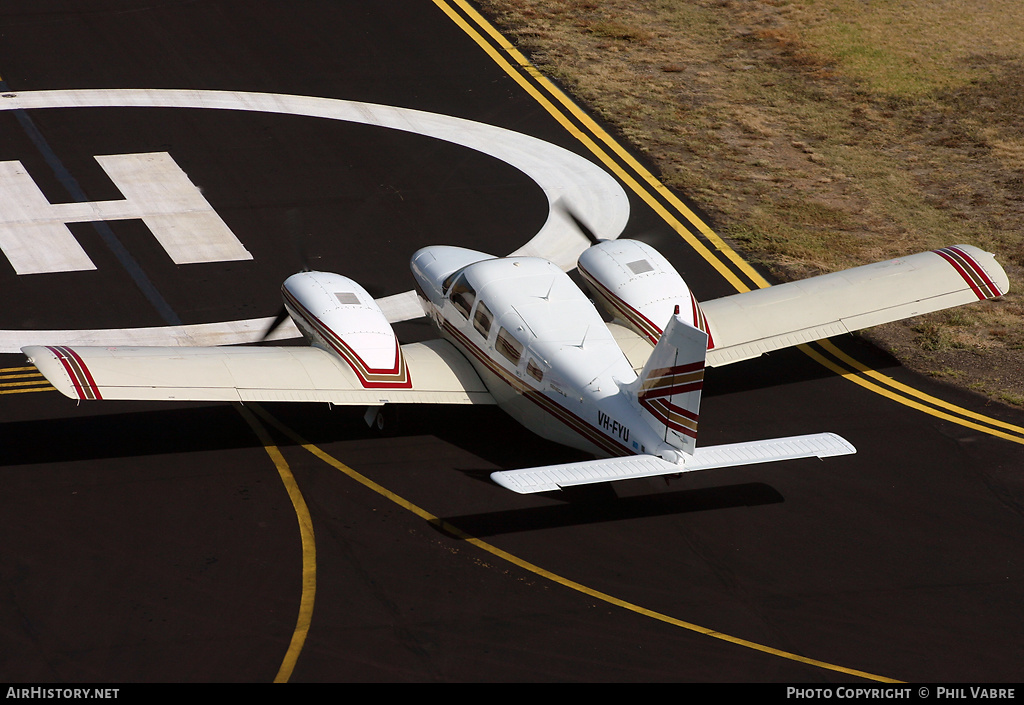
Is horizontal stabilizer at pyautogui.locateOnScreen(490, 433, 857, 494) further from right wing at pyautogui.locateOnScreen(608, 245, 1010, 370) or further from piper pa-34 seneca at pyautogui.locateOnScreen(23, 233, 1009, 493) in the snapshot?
right wing at pyautogui.locateOnScreen(608, 245, 1010, 370)

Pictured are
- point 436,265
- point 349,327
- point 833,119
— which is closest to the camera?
point 349,327

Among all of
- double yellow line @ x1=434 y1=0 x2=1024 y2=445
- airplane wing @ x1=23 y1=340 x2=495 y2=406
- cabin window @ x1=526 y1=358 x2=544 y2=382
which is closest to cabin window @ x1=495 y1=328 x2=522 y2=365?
cabin window @ x1=526 y1=358 x2=544 y2=382

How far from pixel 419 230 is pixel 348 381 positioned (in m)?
10.3

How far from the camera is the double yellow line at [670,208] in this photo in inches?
1022

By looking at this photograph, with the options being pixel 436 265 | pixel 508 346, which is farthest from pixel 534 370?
pixel 436 265

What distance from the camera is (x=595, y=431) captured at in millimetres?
21562

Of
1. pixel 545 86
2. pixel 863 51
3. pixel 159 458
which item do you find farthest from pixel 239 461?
pixel 863 51

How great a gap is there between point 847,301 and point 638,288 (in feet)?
14.5

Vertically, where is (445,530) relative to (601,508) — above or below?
below

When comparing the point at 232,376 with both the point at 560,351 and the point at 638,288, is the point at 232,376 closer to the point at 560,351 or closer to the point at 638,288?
the point at 560,351

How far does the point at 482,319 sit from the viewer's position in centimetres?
2373

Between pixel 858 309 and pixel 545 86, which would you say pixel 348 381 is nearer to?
pixel 858 309

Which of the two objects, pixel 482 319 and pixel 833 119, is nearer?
pixel 482 319

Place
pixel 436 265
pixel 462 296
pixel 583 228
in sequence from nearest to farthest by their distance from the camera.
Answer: pixel 462 296 < pixel 436 265 < pixel 583 228
